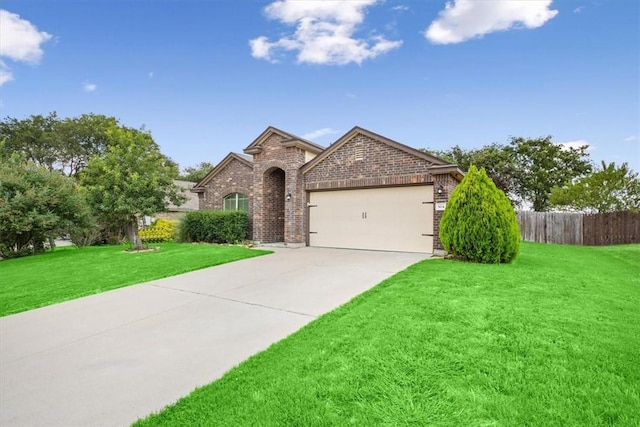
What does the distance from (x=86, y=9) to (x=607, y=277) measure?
54.2 ft

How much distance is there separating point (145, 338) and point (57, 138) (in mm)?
33552

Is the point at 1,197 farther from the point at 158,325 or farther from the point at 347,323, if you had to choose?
the point at 347,323

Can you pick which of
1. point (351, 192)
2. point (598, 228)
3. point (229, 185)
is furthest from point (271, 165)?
point (598, 228)

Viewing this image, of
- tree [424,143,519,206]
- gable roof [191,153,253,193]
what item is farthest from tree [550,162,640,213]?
gable roof [191,153,253,193]

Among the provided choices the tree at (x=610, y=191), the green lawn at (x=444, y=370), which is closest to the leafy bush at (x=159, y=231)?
the green lawn at (x=444, y=370)

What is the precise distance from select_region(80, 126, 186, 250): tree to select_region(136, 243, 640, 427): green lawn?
1082 centimetres

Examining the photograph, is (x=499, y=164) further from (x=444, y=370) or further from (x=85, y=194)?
(x=444, y=370)

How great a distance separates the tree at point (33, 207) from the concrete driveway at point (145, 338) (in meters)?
9.90

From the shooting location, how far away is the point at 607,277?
672 centimetres

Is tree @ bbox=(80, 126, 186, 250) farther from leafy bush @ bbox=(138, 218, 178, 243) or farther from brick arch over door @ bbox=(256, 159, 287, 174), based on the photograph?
leafy bush @ bbox=(138, 218, 178, 243)

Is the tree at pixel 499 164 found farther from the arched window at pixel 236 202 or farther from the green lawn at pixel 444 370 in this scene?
the green lawn at pixel 444 370

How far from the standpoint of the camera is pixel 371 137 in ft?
36.2

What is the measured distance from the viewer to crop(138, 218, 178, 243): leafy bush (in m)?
18.5

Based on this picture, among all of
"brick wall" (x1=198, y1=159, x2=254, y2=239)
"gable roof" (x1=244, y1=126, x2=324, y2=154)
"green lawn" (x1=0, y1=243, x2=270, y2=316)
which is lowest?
"green lawn" (x1=0, y1=243, x2=270, y2=316)
